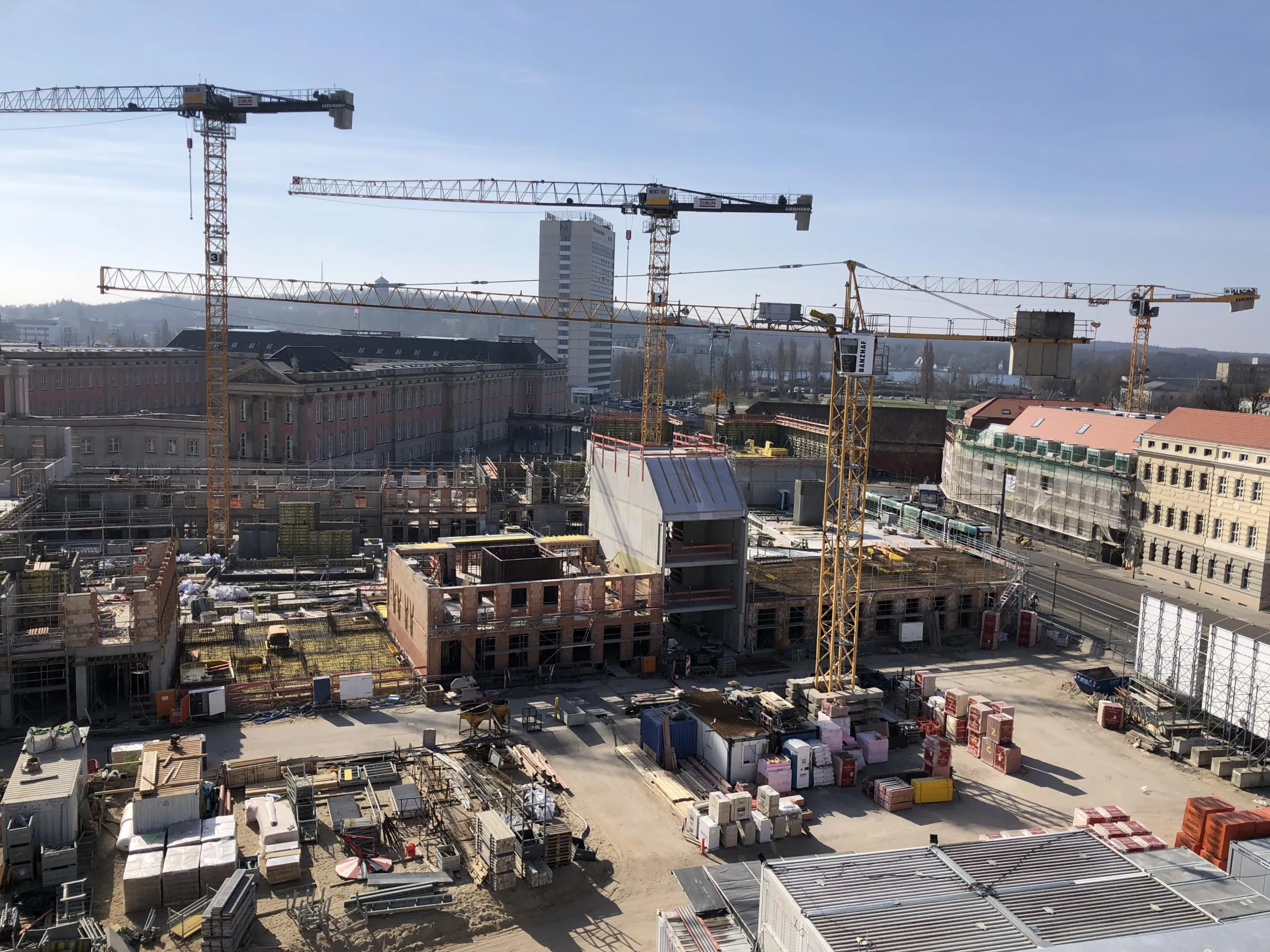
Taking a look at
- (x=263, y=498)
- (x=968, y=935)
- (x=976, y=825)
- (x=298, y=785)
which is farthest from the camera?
(x=263, y=498)

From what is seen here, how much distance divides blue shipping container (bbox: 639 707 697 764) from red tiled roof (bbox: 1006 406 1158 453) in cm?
3615

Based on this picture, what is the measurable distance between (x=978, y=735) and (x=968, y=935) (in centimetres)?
1538

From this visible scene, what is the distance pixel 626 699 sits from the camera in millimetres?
30750

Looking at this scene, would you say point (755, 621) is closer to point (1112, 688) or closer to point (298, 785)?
point (1112, 688)

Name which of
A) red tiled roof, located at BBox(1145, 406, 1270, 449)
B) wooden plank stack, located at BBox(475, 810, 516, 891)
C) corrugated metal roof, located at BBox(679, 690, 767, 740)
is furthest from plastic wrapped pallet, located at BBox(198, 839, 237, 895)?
red tiled roof, located at BBox(1145, 406, 1270, 449)

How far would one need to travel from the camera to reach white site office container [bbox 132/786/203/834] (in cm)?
1988

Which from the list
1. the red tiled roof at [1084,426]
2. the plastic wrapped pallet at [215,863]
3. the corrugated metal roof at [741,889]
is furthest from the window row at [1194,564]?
the plastic wrapped pallet at [215,863]

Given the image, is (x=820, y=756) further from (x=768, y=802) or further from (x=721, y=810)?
(x=721, y=810)

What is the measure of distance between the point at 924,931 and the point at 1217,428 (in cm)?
4271

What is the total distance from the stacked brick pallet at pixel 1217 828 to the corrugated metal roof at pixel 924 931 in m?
9.05

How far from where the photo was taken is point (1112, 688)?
3269 cm

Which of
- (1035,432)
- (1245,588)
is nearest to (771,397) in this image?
(1035,432)

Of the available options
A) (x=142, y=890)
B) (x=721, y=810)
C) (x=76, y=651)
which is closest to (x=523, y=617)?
(x=721, y=810)

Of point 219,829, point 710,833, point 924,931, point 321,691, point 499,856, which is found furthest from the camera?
point 321,691
